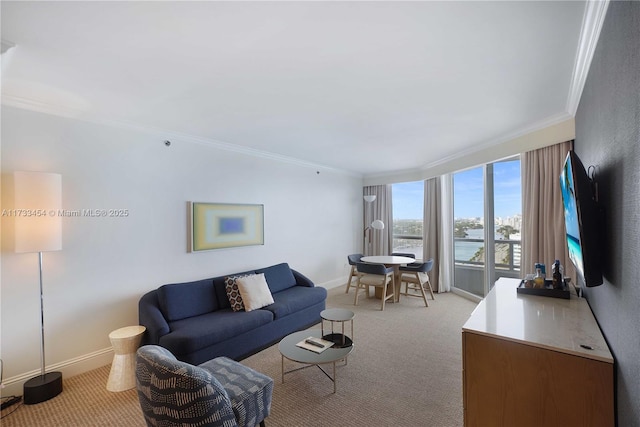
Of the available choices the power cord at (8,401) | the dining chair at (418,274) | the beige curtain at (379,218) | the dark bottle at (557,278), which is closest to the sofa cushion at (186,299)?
the power cord at (8,401)

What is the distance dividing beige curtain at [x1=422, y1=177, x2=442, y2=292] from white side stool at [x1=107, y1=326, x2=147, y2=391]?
16.5 feet

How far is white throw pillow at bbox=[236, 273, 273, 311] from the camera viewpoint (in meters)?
3.37

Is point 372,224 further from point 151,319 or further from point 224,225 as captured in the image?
point 151,319

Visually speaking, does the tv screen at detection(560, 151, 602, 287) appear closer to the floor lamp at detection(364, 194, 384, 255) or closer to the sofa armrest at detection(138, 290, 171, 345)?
the sofa armrest at detection(138, 290, 171, 345)

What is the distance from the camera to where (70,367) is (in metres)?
2.70

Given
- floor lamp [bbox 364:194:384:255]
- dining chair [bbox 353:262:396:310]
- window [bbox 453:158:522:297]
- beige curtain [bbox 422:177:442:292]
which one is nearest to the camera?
window [bbox 453:158:522:297]

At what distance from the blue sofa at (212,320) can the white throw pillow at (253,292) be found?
8 centimetres

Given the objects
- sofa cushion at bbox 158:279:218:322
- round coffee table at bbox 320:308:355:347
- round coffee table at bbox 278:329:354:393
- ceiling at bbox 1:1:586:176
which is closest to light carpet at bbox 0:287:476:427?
round coffee table at bbox 278:329:354:393

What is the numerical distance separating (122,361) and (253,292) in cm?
137

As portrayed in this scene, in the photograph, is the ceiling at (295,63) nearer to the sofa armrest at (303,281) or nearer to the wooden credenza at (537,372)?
the wooden credenza at (537,372)

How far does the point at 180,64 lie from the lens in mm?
1947

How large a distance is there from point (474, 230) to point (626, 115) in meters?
4.21

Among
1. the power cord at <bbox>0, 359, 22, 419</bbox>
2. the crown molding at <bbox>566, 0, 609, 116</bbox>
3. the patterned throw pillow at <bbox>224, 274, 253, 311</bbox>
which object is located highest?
the crown molding at <bbox>566, 0, 609, 116</bbox>

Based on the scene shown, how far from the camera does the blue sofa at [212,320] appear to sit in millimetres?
2643
